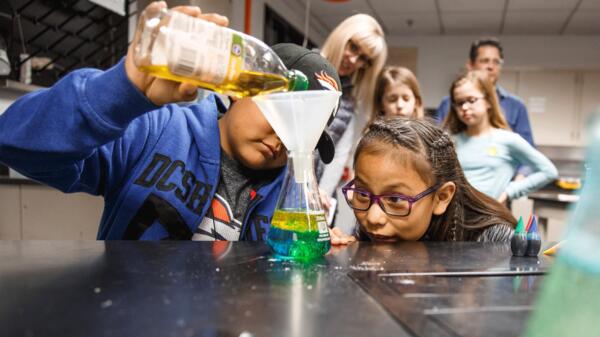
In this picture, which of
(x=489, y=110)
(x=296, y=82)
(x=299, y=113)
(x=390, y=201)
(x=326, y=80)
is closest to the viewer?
(x=299, y=113)

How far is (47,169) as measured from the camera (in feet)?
2.39

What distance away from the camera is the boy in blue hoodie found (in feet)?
2.06

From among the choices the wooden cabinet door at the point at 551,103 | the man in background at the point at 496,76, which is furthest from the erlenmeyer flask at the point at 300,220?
the wooden cabinet door at the point at 551,103

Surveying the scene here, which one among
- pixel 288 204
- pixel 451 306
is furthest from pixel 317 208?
pixel 451 306

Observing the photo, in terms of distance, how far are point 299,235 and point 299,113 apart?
0.17m

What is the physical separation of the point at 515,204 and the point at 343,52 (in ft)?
9.44

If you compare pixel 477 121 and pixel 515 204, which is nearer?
pixel 477 121

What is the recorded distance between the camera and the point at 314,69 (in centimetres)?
90

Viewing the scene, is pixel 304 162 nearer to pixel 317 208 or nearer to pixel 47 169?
pixel 317 208

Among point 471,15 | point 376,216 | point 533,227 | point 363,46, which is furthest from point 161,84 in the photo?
point 471,15

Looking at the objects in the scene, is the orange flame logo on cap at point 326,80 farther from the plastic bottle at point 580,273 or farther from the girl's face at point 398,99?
the girl's face at point 398,99

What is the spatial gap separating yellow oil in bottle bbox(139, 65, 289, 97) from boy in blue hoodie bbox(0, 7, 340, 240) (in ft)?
0.11

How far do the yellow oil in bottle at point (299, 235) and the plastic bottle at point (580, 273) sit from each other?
1.35 feet

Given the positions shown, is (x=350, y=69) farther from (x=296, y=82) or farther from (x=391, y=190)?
(x=296, y=82)
